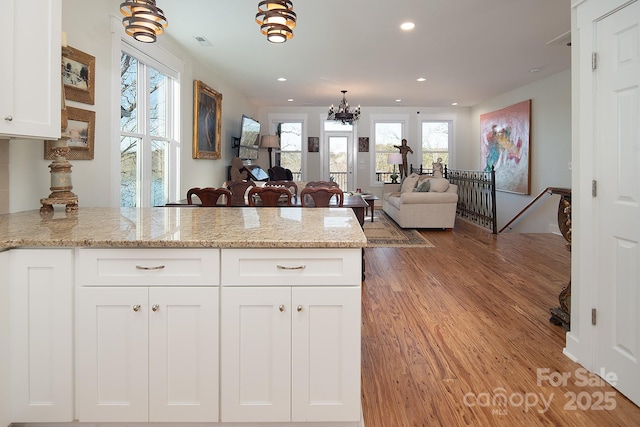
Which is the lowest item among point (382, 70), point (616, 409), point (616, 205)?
point (616, 409)

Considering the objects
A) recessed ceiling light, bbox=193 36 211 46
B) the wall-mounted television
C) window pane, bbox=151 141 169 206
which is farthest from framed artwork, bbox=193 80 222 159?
the wall-mounted television

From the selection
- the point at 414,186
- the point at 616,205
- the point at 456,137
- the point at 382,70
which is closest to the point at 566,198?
the point at 616,205

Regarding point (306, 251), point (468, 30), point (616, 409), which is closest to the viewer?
point (306, 251)

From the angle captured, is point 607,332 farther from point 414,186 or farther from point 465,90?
point 465,90

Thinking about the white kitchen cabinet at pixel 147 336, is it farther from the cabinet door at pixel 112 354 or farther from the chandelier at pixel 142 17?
the chandelier at pixel 142 17

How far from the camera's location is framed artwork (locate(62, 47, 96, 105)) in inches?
113

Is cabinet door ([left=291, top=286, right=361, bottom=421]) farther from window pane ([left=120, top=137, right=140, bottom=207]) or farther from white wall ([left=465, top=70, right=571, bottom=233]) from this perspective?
white wall ([left=465, top=70, right=571, bottom=233])

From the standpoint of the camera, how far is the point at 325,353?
Answer: 1.65 m

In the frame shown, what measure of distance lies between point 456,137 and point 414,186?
328cm

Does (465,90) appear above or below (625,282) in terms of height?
above

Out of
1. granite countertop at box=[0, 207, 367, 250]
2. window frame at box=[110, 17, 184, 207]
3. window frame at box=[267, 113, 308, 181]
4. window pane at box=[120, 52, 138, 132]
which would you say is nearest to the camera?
granite countertop at box=[0, 207, 367, 250]

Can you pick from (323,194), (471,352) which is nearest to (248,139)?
(323,194)

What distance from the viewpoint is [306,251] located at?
162 centimetres

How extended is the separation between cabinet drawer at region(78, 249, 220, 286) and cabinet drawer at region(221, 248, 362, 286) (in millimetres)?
65
